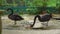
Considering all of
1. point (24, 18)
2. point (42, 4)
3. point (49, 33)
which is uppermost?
point (42, 4)

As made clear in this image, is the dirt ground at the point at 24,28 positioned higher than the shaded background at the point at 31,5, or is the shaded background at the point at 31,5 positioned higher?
the shaded background at the point at 31,5

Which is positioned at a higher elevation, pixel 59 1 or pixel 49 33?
pixel 59 1

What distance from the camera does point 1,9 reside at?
2.28m

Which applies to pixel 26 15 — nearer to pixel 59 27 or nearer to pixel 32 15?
pixel 32 15

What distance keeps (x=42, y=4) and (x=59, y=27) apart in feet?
1.14

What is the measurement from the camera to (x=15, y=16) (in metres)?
2.32

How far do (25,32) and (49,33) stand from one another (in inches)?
11.4

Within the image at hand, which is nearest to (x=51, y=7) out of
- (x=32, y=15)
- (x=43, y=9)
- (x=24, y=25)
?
(x=43, y=9)

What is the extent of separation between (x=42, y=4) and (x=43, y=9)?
0.20 ft

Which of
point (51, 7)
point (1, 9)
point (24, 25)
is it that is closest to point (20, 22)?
point (24, 25)

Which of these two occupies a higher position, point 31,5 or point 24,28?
point 31,5

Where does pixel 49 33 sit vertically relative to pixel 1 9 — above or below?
below

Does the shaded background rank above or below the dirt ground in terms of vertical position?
above

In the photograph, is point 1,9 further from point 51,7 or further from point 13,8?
point 51,7
